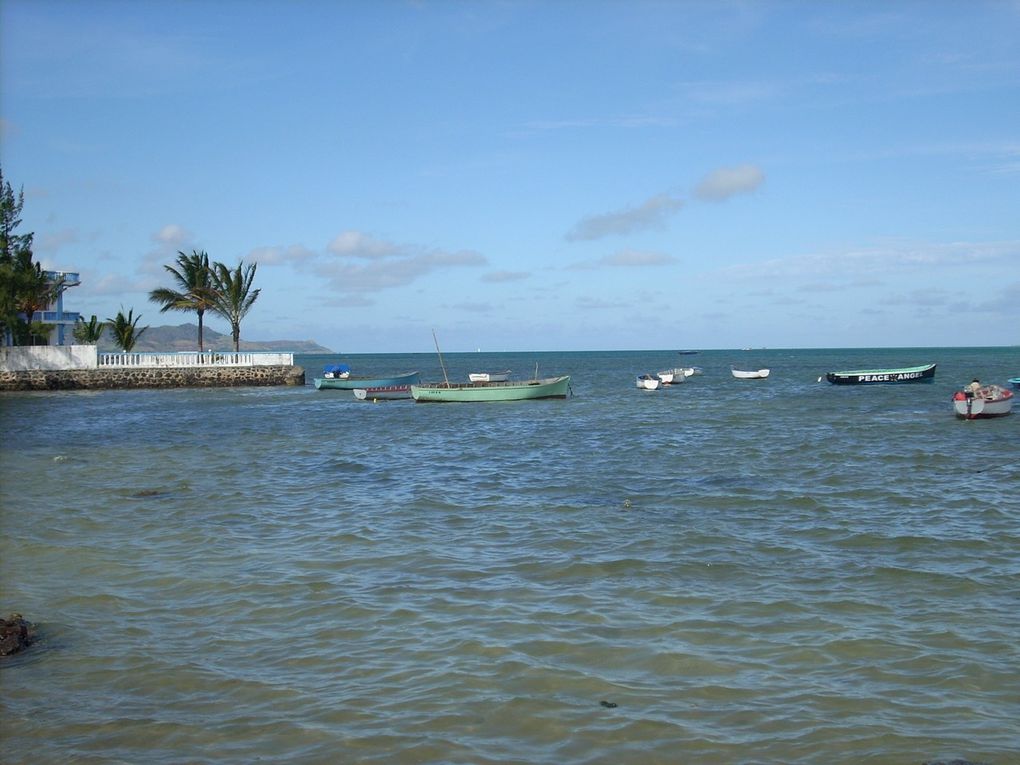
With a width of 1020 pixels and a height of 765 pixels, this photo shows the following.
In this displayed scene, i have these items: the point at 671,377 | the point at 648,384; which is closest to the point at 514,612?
the point at 648,384

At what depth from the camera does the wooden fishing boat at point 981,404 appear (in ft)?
108

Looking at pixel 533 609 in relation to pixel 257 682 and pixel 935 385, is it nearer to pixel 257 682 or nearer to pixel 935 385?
pixel 257 682

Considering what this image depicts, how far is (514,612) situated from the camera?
9211 mm

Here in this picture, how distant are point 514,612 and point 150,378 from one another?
5308 cm

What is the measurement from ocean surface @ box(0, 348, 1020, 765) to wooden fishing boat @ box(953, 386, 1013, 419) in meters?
13.7

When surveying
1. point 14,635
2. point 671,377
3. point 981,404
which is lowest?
point 14,635

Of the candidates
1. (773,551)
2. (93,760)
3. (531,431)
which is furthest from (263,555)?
(531,431)

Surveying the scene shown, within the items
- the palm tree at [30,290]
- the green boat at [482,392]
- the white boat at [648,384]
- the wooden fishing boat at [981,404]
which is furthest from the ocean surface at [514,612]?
the white boat at [648,384]

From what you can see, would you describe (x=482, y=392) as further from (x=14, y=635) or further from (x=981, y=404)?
(x=14, y=635)

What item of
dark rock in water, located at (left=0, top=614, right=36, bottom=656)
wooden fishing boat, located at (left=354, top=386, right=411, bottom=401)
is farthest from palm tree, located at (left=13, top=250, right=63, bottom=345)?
dark rock in water, located at (left=0, top=614, right=36, bottom=656)

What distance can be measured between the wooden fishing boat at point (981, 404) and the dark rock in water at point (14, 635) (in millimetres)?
33215

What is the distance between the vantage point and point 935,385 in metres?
62.0

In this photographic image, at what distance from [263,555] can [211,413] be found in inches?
1146

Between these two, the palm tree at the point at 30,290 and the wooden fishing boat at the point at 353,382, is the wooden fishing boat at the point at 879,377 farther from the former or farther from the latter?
the palm tree at the point at 30,290
